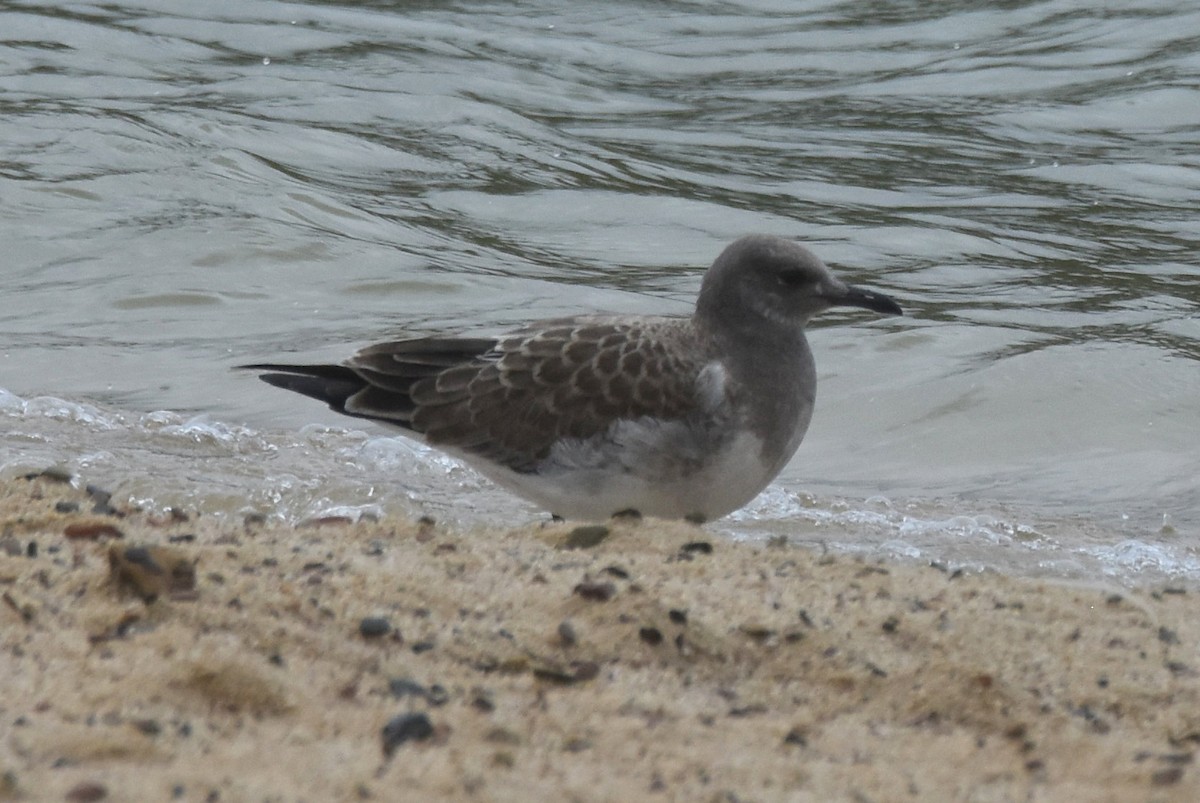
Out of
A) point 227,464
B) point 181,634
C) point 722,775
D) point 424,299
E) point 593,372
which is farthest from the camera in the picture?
point 424,299

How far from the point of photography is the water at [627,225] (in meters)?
8.44

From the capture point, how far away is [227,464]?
833cm

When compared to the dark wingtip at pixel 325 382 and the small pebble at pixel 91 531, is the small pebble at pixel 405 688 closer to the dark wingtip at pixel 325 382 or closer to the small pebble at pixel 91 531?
the small pebble at pixel 91 531

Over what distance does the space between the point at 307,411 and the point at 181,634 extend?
5.43m

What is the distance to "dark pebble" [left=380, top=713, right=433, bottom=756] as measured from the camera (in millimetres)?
3494

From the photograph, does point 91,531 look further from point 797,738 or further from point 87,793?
→ point 797,738

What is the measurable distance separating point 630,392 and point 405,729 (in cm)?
276

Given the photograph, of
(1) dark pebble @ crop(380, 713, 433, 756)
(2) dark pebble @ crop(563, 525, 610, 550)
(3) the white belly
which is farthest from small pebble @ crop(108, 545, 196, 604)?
(3) the white belly

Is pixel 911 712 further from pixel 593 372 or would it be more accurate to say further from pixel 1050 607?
pixel 593 372

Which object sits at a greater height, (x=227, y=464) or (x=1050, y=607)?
(x=1050, y=607)

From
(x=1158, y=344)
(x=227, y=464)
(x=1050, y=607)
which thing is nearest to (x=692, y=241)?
(x=1158, y=344)

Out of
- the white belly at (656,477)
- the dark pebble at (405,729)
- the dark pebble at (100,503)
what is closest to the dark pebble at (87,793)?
the dark pebble at (405,729)

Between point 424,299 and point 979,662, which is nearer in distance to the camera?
point 979,662

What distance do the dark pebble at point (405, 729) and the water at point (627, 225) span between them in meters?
4.21
